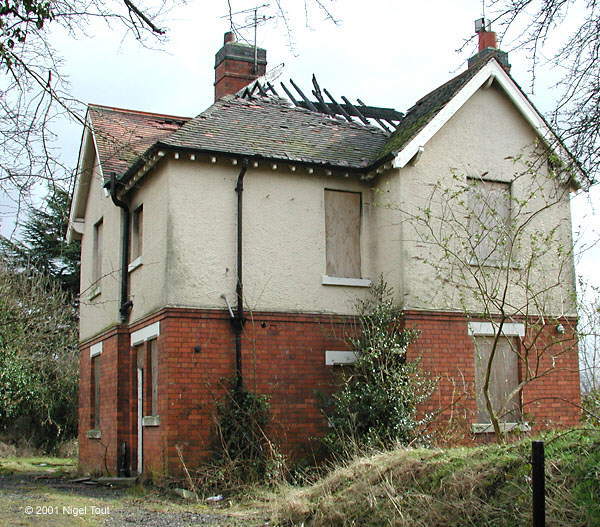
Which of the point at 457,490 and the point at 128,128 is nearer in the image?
the point at 457,490

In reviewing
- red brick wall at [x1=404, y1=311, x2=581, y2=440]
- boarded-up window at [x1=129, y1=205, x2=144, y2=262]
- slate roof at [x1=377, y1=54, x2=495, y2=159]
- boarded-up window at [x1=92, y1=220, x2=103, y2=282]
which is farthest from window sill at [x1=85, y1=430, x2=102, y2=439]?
slate roof at [x1=377, y1=54, x2=495, y2=159]

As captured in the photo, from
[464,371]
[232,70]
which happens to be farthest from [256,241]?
[232,70]

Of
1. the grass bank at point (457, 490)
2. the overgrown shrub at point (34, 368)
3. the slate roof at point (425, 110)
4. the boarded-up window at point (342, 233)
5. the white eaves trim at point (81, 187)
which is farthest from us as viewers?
the overgrown shrub at point (34, 368)

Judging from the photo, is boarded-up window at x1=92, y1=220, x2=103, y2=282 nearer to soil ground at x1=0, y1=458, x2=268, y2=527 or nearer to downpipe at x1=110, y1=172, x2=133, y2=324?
downpipe at x1=110, y1=172, x2=133, y2=324

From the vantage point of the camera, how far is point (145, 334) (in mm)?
16828

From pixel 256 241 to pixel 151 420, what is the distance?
4.04 m

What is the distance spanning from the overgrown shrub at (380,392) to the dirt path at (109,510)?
2672 millimetres

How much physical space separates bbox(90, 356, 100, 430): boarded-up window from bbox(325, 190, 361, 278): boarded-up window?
6.99 m

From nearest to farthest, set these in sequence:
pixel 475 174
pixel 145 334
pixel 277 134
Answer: pixel 145 334, pixel 475 174, pixel 277 134

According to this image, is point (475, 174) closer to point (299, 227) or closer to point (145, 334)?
point (299, 227)

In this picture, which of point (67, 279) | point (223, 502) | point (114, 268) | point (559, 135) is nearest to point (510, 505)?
point (559, 135)

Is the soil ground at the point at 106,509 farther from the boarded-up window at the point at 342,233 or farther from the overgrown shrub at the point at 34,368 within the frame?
the overgrown shrub at the point at 34,368

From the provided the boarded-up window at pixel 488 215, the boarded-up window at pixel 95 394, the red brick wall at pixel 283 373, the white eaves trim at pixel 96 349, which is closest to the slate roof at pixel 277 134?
the boarded-up window at pixel 488 215

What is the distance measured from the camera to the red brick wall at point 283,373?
1525 centimetres
